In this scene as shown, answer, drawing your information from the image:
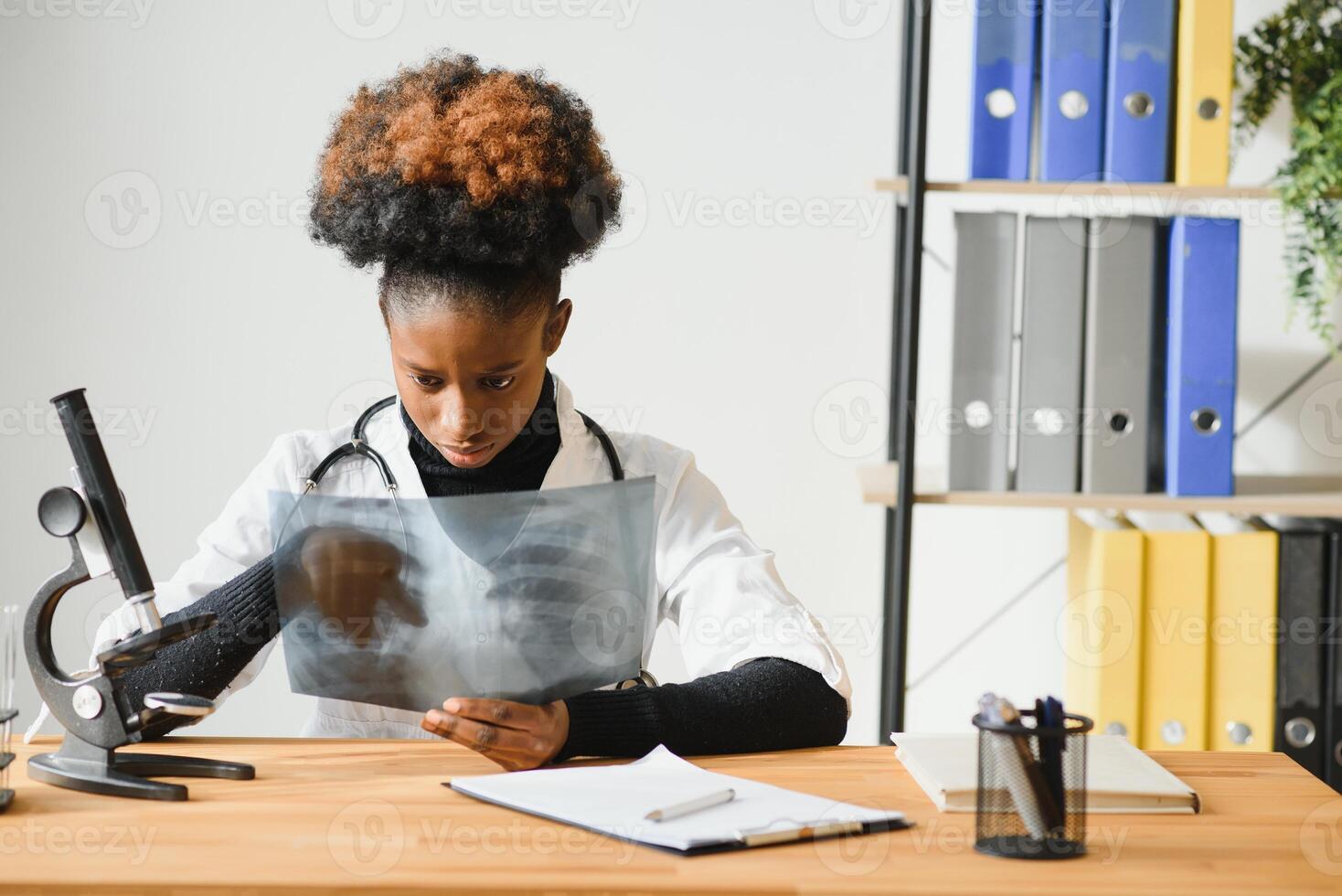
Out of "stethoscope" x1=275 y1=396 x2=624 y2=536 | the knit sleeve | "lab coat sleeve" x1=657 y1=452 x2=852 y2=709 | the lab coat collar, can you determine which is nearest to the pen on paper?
the knit sleeve

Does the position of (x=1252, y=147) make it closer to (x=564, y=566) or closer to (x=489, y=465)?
(x=489, y=465)

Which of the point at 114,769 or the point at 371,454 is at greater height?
the point at 371,454

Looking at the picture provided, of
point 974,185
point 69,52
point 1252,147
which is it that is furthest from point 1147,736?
point 69,52

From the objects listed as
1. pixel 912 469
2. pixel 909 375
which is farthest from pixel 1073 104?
pixel 912 469

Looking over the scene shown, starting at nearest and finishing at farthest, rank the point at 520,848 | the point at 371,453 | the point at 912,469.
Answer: the point at 520,848, the point at 371,453, the point at 912,469

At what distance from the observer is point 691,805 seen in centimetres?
88

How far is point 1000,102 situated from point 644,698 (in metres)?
1.06

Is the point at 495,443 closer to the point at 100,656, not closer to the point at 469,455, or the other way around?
the point at 469,455

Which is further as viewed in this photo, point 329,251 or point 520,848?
point 329,251

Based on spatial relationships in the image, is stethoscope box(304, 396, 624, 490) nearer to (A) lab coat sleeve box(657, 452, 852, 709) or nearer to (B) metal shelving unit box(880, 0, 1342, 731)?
(A) lab coat sleeve box(657, 452, 852, 709)

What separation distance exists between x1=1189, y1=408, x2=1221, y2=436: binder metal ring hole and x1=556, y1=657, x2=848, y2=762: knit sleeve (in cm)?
85

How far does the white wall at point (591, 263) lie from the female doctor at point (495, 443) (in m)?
0.69

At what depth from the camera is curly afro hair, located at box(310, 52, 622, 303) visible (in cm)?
125

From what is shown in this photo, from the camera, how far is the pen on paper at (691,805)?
861 millimetres
